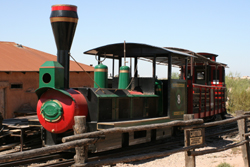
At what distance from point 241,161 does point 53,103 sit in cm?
528

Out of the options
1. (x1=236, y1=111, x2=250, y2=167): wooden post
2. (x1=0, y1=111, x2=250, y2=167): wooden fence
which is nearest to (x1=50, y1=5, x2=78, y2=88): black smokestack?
(x1=0, y1=111, x2=250, y2=167): wooden fence

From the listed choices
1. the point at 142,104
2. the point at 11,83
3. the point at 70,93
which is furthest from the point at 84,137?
the point at 11,83

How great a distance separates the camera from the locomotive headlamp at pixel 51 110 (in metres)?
7.59

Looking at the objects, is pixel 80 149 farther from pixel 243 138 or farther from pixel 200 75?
pixel 200 75

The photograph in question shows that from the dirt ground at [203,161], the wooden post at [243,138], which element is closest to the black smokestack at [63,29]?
the dirt ground at [203,161]

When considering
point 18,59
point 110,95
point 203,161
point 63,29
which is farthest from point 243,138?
point 18,59

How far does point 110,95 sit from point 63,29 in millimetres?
2274

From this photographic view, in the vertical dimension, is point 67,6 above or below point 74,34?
above

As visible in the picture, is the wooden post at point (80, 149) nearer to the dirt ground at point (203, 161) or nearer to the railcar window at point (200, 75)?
the dirt ground at point (203, 161)

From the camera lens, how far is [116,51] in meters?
9.95

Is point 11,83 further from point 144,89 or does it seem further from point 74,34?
point 144,89

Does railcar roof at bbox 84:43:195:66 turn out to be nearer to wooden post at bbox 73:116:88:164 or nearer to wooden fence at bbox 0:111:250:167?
wooden fence at bbox 0:111:250:167

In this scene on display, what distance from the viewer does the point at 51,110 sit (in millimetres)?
7672

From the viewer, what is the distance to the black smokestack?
8.40 m
